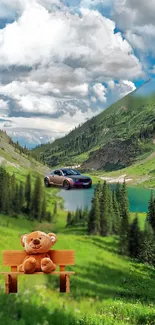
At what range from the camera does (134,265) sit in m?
41.6

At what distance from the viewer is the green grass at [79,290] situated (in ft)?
51.1

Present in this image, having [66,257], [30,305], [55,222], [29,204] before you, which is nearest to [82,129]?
[29,204]

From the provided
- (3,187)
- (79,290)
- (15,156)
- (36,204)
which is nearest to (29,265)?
(15,156)

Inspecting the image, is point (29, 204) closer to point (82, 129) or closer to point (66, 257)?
point (82, 129)

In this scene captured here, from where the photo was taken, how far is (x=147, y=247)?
45000mm

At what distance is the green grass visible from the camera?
15.6 metres

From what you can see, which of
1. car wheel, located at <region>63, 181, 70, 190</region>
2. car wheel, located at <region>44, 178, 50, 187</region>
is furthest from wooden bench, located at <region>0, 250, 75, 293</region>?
car wheel, located at <region>44, 178, 50, 187</region>

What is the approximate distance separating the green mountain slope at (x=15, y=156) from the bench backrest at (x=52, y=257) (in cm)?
233

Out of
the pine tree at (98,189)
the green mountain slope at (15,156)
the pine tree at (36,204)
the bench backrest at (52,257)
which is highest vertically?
the green mountain slope at (15,156)

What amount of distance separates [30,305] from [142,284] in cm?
2840

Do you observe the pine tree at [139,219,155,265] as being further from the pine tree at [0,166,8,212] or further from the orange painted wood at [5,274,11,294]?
the orange painted wood at [5,274,11,294]

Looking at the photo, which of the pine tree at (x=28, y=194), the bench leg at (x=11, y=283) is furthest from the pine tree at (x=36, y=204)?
the bench leg at (x=11, y=283)

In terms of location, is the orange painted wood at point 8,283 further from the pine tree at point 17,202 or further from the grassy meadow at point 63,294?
the pine tree at point 17,202

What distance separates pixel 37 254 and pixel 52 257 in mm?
255
